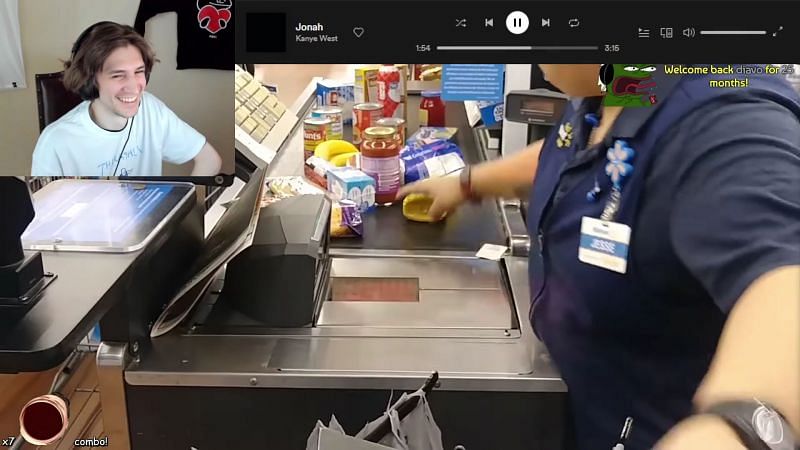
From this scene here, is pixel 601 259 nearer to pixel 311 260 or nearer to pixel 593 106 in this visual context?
pixel 593 106

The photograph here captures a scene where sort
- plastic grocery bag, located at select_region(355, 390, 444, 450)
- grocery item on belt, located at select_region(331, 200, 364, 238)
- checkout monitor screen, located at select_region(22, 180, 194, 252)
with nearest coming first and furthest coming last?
plastic grocery bag, located at select_region(355, 390, 444, 450), checkout monitor screen, located at select_region(22, 180, 194, 252), grocery item on belt, located at select_region(331, 200, 364, 238)

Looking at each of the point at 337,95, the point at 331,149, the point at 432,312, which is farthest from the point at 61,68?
the point at 337,95

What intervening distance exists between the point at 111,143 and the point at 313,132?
2.92 ft

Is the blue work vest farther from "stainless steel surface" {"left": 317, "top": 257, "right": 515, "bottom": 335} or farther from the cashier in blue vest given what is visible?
"stainless steel surface" {"left": 317, "top": 257, "right": 515, "bottom": 335}

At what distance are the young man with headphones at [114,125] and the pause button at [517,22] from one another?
0.26 meters

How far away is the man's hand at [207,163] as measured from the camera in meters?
0.70

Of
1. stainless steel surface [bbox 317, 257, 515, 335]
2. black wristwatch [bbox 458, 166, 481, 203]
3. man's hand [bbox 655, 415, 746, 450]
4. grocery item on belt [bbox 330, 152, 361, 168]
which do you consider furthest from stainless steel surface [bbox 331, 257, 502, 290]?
man's hand [bbox 655, 415, 746, 450]

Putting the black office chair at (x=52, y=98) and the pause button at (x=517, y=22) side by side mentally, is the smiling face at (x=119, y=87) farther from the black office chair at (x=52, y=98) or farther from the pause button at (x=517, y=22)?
the pause button at (x=517, y=22)

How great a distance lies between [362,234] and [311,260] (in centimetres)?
32

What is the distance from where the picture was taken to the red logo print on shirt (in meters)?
0.64

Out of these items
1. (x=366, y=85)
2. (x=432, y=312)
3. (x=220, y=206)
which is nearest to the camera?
(x=432, y=312)

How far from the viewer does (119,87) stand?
66 cm

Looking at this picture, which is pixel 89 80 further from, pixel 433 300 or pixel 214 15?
pixel 433 300

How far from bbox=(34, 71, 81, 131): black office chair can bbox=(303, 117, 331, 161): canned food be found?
893mm
